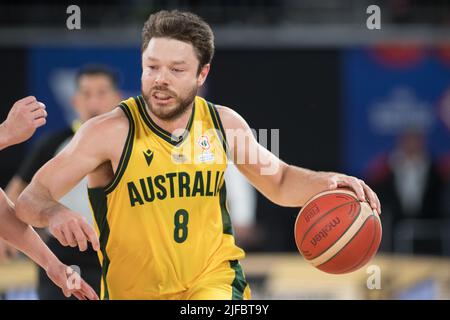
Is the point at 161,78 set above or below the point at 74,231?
above

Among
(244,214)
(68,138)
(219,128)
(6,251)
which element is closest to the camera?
(219,128)

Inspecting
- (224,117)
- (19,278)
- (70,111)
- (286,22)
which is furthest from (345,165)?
(224,117)

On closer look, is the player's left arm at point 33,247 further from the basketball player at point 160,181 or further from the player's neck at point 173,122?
the player's neck at point 173,122

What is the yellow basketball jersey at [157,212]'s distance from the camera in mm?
4699

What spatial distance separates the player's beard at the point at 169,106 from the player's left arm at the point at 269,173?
259mm

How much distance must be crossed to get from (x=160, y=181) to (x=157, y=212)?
16 cm

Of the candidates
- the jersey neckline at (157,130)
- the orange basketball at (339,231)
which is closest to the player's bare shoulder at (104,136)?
the jersey neckline at (157,130)

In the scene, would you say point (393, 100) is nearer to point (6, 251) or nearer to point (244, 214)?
point (244, 214)

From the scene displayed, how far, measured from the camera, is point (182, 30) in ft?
15.6

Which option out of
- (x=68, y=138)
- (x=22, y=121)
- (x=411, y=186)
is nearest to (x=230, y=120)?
(x=22, y=121)

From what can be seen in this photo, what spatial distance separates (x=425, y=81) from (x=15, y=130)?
9.23 metres

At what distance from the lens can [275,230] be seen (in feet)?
41.1
